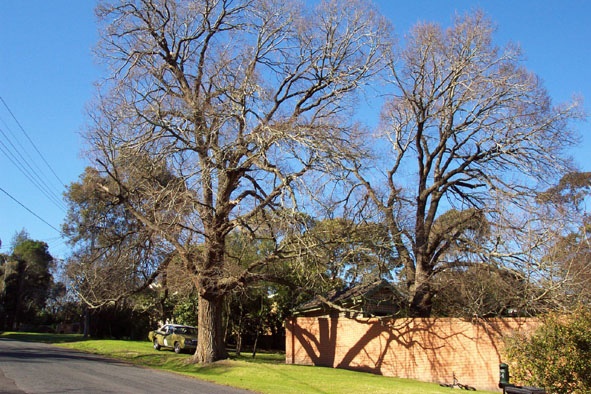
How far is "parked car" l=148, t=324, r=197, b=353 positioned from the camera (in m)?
27.0

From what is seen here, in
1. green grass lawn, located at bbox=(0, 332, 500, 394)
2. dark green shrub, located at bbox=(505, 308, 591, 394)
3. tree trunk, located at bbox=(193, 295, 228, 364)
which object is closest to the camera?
dark green shrub, located at bbox=(505, 308, 591, 394)

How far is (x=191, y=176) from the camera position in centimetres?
2020

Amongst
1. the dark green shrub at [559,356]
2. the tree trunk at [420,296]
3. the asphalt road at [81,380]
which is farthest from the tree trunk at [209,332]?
the dark green shrub at [559,356]

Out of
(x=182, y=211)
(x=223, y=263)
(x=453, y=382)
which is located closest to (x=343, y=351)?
(x=453, y=382)

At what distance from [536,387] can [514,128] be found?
13930mm

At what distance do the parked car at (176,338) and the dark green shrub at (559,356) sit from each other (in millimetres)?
17098

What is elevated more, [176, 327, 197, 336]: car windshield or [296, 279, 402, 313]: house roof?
[296, 279, 402, 313]: house roof

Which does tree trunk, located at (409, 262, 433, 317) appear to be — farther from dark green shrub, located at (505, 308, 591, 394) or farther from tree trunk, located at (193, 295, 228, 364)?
dark green shrub, located at (505, 308, 591, 394)

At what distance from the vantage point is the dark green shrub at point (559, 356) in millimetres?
13383

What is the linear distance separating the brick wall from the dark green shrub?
525 cm

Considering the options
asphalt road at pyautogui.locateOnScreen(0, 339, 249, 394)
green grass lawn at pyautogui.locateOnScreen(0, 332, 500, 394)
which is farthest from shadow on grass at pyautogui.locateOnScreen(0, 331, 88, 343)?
asphalt road at pyautogui.locateOnScreen(0, 339, 249, 394)

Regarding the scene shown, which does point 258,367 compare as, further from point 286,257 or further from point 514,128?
point 514,128

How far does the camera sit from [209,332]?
22.3m

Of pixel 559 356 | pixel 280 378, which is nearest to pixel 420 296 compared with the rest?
pixel 280 378
